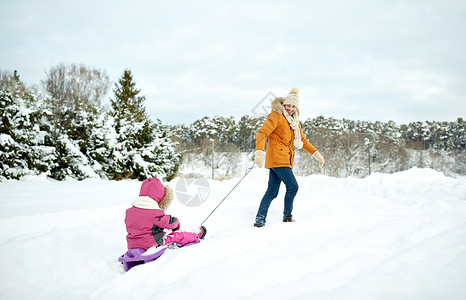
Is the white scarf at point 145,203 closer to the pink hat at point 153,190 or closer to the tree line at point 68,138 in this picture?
the pink hat at point 153,190

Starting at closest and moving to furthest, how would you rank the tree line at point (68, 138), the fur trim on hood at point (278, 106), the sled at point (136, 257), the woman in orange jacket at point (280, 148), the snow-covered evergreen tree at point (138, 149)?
the sled at point (136, 257) < the woman in orange jacket at point (280, 148) < the fur trim on hood at point (278, 106) < the tree line at point (68, 138) < the snow-covered evergreen tree at point (138, 149)

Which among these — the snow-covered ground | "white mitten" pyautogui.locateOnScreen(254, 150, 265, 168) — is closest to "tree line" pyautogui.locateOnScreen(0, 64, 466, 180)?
the snow-covered ground

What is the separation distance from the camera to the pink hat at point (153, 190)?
8.60 ft

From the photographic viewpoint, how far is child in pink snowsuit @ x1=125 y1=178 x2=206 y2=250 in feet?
8.05

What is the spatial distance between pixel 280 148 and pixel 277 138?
0.48ft

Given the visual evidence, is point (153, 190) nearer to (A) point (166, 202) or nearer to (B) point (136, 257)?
(A) point (166, 202)

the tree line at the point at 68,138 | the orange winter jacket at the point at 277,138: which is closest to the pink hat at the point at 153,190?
the orange winter jacket at the point at 277,138

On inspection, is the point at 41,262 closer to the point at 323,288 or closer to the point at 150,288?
the point at 150,288

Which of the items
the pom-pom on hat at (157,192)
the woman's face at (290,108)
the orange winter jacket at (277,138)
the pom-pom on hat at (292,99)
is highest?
the pom-pom on hat at (292,99)

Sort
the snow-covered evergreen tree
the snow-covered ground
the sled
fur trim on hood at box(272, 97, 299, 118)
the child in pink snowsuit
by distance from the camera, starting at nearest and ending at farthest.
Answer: the snow-covered ground
the sled
the child in pink snowsuit
fur trim on hood at box(272, 97, 299, 118)
the snow-covered evergreen tree

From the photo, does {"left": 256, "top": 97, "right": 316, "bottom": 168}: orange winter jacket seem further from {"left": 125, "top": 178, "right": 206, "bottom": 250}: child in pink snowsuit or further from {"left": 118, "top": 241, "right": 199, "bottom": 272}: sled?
{"left": 118, "top": 241, "right": 199, "bottom": 272}: sled

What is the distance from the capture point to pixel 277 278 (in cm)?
164

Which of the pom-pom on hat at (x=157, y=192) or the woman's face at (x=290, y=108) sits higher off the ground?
the woman's face at (x=290, y=108)

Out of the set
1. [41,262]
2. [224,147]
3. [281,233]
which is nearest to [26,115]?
[41,262]
